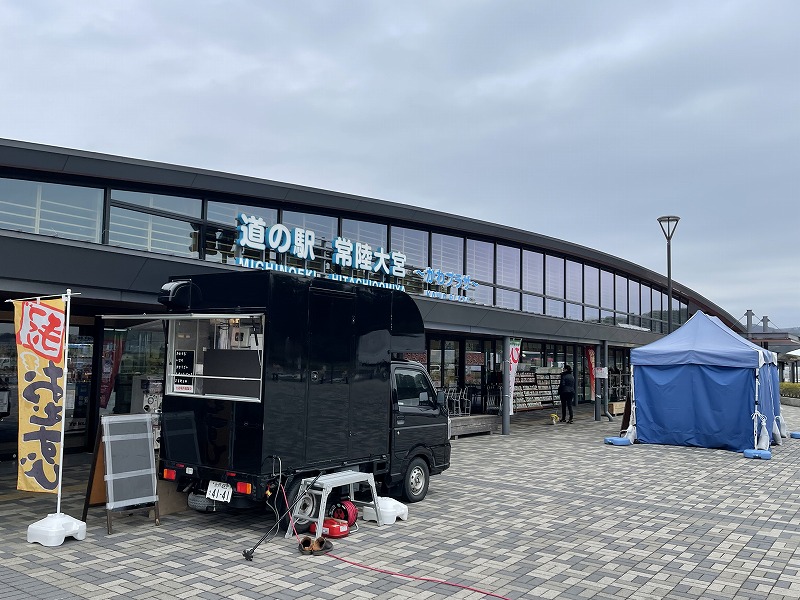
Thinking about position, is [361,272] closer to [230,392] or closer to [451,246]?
[451,246]

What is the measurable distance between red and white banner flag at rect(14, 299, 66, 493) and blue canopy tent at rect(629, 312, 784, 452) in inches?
528

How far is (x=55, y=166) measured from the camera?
9742mm

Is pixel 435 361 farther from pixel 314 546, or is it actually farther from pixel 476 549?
pixel 314 546

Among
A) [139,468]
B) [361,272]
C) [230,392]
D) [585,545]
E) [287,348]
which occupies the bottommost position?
[585,545]

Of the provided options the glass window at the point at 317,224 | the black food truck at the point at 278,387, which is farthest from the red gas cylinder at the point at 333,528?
the glass window at the point at 317,224

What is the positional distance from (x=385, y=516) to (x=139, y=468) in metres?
2.86

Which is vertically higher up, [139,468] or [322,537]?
[139,468]

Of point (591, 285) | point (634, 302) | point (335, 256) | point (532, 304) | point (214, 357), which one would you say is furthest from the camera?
point (634, 302)

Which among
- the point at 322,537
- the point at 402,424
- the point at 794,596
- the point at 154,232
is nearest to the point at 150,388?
the point at 154,232

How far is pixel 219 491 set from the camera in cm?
689

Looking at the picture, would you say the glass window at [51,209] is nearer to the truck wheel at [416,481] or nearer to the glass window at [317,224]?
the glass window at [317,224]

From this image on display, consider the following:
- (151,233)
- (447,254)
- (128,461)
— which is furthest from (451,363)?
(128,461)

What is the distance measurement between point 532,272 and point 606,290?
6.31m

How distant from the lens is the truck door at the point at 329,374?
287 inches
